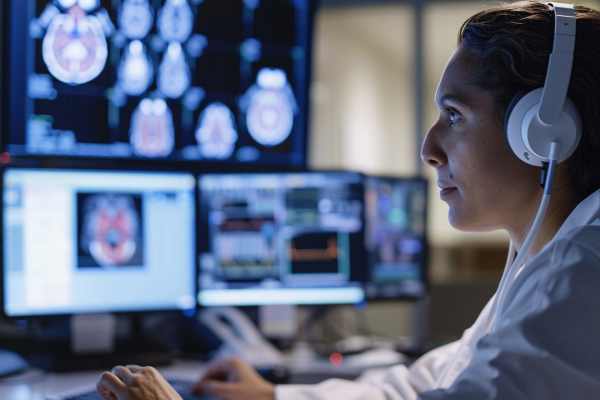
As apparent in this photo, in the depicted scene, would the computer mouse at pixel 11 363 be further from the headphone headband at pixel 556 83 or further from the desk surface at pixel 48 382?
the headphone headband at pixel 556 83

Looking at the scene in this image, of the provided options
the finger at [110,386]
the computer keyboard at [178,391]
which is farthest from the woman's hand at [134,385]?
the computer keyboard at [178,391]

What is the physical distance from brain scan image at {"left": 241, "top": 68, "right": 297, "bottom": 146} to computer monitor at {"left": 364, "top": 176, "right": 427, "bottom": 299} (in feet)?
1.21

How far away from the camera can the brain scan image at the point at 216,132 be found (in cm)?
166

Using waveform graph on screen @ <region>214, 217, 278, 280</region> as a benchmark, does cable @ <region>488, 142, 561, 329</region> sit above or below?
above

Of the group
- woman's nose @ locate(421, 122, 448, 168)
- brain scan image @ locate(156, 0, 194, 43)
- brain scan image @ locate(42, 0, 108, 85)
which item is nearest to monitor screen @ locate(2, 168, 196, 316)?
brain scan image @ locate(42, 0, 108, 85)

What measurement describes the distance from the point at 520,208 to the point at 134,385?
0.61 meters

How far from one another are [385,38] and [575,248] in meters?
2.71

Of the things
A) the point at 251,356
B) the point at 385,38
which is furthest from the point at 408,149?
the point at 251,356

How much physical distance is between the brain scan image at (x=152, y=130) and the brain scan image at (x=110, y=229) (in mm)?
300

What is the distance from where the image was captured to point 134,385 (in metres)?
0.77

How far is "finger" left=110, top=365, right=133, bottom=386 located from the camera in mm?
775

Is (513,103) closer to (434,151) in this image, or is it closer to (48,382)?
(434,151)

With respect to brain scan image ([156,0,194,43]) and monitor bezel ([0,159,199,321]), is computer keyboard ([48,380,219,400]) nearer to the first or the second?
monitor bezel ([0,159,199,321])

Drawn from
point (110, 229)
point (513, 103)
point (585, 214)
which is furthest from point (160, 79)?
point (585, 214)
